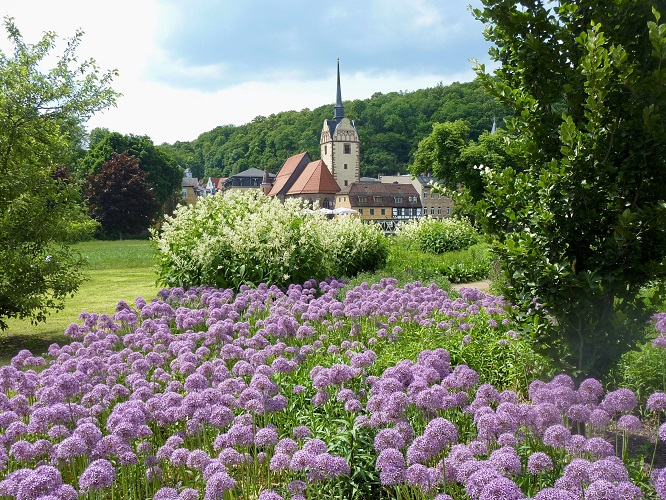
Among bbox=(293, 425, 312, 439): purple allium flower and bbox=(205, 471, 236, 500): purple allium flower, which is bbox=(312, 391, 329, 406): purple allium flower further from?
bbox=(205, 471, 236, 500): purple allium flower

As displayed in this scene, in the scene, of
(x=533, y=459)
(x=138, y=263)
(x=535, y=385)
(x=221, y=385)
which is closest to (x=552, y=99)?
(x=535, y=385)

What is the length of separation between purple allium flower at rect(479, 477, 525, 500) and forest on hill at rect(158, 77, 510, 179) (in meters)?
73.5

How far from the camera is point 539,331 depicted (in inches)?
185

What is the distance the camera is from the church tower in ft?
287

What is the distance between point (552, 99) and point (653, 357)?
2651 mm

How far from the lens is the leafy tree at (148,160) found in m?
61.8

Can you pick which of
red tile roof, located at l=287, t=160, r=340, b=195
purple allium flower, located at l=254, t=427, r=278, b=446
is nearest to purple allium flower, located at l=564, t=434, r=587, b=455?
purple allium flower, located at l=254, t=427, r=278, b=446

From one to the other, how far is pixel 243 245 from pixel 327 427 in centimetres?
725

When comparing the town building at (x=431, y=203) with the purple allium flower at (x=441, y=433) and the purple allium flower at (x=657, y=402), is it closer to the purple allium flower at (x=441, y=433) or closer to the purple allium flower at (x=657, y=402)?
the purple allium flower at (x=657, y=402)

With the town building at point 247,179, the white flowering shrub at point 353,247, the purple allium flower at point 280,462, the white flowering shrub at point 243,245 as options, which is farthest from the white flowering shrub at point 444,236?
the town building at point 247,179

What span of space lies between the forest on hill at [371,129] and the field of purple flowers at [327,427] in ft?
233

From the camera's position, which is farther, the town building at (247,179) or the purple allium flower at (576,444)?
the town building at (247,179)

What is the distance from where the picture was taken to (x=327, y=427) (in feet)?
12.7

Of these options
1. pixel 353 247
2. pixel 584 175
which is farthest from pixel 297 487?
pixel 353 247
